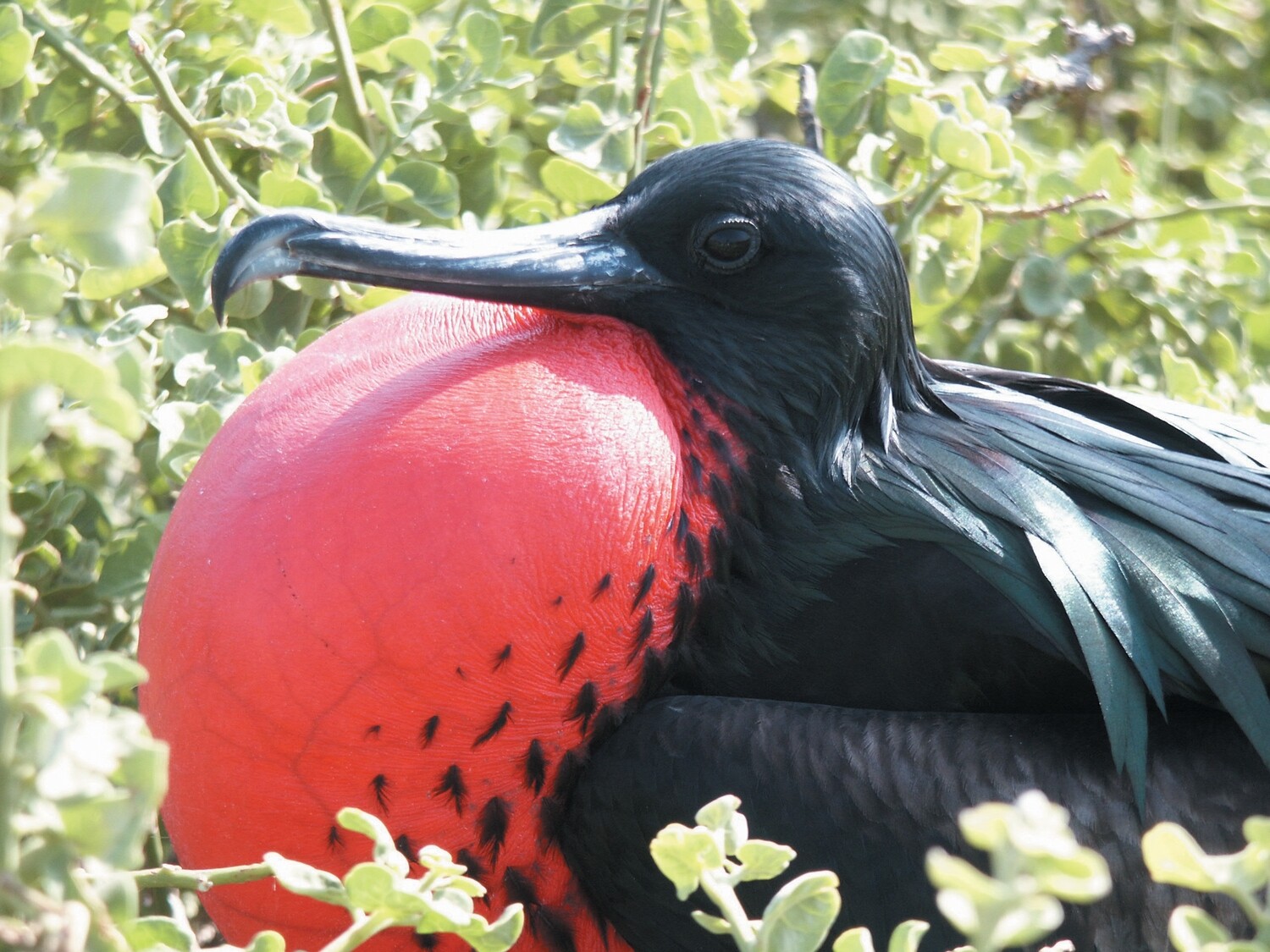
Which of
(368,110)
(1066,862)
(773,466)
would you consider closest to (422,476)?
(773,466)

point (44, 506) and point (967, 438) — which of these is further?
point (44, 506)

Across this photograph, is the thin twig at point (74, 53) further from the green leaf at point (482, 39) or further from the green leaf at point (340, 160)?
the green leaf at point (482, 39)

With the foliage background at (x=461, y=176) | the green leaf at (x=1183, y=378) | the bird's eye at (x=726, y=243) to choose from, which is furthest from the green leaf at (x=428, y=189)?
the green leaf at (x=1183, y=378)

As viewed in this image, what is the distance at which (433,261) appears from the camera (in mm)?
1480

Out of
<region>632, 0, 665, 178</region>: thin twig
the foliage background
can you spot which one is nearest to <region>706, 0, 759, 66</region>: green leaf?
the foliage background

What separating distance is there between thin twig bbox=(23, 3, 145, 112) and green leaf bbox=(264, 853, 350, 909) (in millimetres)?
1147

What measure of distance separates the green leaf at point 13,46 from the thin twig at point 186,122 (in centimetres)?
12

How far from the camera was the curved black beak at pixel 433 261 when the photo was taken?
4.80 ft

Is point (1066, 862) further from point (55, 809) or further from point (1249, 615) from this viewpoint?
point (1249, 615)

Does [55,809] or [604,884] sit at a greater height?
[55,809]

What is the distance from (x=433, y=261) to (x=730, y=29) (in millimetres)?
904

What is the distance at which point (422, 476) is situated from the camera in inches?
53.6

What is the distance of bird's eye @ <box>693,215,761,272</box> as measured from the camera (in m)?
1.54

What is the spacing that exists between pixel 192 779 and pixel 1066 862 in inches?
33.2
